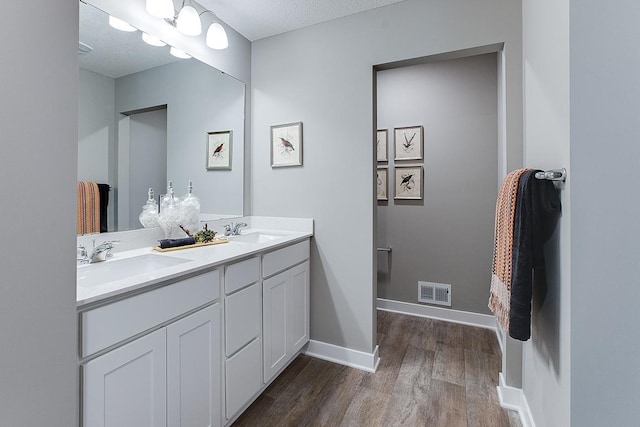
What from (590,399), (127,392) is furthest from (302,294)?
(590,399)

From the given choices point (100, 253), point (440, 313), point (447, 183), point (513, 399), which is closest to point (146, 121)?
point (100, 253)

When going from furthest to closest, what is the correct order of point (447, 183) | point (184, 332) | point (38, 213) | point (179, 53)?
point (447, 183) → point (179, 53) → point (184, 332) → point (38, 213)

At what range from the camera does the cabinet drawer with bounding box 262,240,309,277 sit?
5.59 feet

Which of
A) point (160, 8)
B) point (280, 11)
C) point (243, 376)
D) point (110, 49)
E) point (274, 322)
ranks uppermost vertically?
point (280, 11)

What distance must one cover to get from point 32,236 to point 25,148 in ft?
0.70

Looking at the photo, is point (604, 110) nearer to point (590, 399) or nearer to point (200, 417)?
point (590, 399)

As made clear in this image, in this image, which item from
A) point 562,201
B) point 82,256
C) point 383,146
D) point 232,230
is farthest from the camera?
point 383,146

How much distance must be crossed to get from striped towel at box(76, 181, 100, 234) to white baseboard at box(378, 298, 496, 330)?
2528 mm

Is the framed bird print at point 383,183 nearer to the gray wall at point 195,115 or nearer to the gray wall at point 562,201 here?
the gray wall at point 195,115

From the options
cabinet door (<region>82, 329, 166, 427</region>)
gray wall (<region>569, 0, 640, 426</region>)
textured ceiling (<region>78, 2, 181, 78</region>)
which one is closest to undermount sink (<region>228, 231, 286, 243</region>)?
cabinet door (<region>82, 329, 166, 427</region>)

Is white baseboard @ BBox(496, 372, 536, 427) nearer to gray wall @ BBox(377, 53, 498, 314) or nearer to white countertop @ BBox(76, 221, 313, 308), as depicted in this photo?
gray wall @ BBox(377, 53, 498, 314)

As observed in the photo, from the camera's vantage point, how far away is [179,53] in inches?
73.3

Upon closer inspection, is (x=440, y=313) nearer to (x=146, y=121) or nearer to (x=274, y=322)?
(x=274, y=322)

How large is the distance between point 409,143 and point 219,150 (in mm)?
1809
